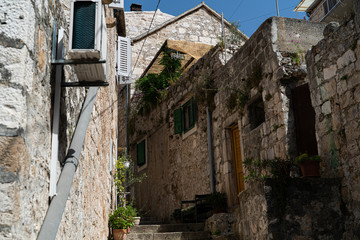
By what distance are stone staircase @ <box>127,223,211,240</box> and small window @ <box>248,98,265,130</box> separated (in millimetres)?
2307

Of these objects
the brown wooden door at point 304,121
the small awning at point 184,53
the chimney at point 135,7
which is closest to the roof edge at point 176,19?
the small awning at point 184,53

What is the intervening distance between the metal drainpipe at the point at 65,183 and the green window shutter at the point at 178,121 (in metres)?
7.96

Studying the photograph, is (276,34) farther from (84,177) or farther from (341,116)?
(84,177)

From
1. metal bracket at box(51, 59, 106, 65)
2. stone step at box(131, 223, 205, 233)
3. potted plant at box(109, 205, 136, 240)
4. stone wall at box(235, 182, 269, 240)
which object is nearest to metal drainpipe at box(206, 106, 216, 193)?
stone step at box(131, 223, 205, 233)

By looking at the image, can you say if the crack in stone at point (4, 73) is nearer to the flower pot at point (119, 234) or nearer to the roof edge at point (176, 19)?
the flower pot at point (119, 234)

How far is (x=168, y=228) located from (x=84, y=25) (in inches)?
253

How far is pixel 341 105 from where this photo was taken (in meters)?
5.12

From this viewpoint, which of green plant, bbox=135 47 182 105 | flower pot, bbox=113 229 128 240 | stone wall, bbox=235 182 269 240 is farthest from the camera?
green plant, bbox=135 47 182 105

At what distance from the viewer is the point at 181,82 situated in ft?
36.2

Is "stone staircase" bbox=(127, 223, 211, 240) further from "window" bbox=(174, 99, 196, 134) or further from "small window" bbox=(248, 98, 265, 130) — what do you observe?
"window" bbox=(174, 99, 196, 134)

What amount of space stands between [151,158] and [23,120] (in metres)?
11.3

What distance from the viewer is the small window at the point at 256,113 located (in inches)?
307

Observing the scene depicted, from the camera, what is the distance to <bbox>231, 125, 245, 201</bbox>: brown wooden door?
→ 8336mm

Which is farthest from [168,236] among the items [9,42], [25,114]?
[9,42]
